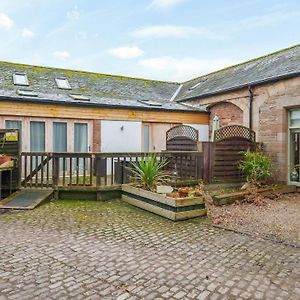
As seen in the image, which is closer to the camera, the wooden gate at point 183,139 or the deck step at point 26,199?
the deck step at point 26,199

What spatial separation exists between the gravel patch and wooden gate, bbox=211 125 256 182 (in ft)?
6.82

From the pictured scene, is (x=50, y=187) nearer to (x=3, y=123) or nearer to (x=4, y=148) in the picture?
(x=4, y=148)

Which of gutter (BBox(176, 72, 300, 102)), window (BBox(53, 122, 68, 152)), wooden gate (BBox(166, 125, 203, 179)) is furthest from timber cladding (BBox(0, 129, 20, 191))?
gutter (BBox(176, 72, 300, 102))

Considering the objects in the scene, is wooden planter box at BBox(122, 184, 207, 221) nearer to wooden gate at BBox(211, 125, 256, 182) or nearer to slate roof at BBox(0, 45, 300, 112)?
wooden gate at BBox(211, 125, 256, 182)

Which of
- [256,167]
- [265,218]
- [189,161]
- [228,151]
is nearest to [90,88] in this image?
[189,161]

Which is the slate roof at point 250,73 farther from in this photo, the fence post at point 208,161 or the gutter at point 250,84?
the fence post at point 208,161

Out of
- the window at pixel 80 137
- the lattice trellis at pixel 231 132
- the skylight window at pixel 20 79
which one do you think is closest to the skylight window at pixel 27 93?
the skylight window at pixel 20 79

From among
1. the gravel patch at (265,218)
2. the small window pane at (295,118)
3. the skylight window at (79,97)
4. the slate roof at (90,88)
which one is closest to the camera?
the gravel patch at (265,218)

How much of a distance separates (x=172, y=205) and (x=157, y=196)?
55 cm

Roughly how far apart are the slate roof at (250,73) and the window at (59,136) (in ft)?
22.4

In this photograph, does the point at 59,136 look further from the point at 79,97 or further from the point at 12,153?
the point at 12,153

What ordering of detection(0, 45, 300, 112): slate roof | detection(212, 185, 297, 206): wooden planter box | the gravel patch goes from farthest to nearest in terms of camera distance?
detection(0, 45, 300, 112): slate roof → detection(212, 185, 297, 206): wooden planter box → the gravel patch

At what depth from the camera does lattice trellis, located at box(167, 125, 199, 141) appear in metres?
10.9

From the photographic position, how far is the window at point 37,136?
1129 centimetres
